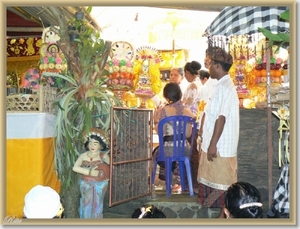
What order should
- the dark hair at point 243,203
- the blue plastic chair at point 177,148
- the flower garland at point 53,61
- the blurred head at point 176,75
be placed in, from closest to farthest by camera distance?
the dark hair at point 243,203
the flower garland at point 53,61
the blue plastic chair at point 177,148
the blurred head at point 176,75

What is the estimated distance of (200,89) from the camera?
25.8 ft

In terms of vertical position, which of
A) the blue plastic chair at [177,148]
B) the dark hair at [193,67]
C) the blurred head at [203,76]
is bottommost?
the blue plastic chair at [177,148]

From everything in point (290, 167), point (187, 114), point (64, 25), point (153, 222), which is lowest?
point (153, 222)

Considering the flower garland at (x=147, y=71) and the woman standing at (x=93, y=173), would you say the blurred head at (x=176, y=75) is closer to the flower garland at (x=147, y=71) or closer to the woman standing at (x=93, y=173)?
the flower garland at (x=147, y=71)

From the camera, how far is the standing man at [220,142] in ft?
20.3

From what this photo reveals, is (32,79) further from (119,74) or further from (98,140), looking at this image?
(98,140)

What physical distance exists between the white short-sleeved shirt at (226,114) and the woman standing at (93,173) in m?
1.18

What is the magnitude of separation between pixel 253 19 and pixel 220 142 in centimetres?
141

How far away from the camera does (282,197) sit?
582cm

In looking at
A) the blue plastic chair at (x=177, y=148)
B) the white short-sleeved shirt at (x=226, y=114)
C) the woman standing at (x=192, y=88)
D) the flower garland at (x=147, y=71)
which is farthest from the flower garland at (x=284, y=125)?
the flower garland at (x=147, y=71)

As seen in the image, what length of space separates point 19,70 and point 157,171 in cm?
294

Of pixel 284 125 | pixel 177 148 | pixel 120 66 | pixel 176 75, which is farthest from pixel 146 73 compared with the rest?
pixel 284 125
